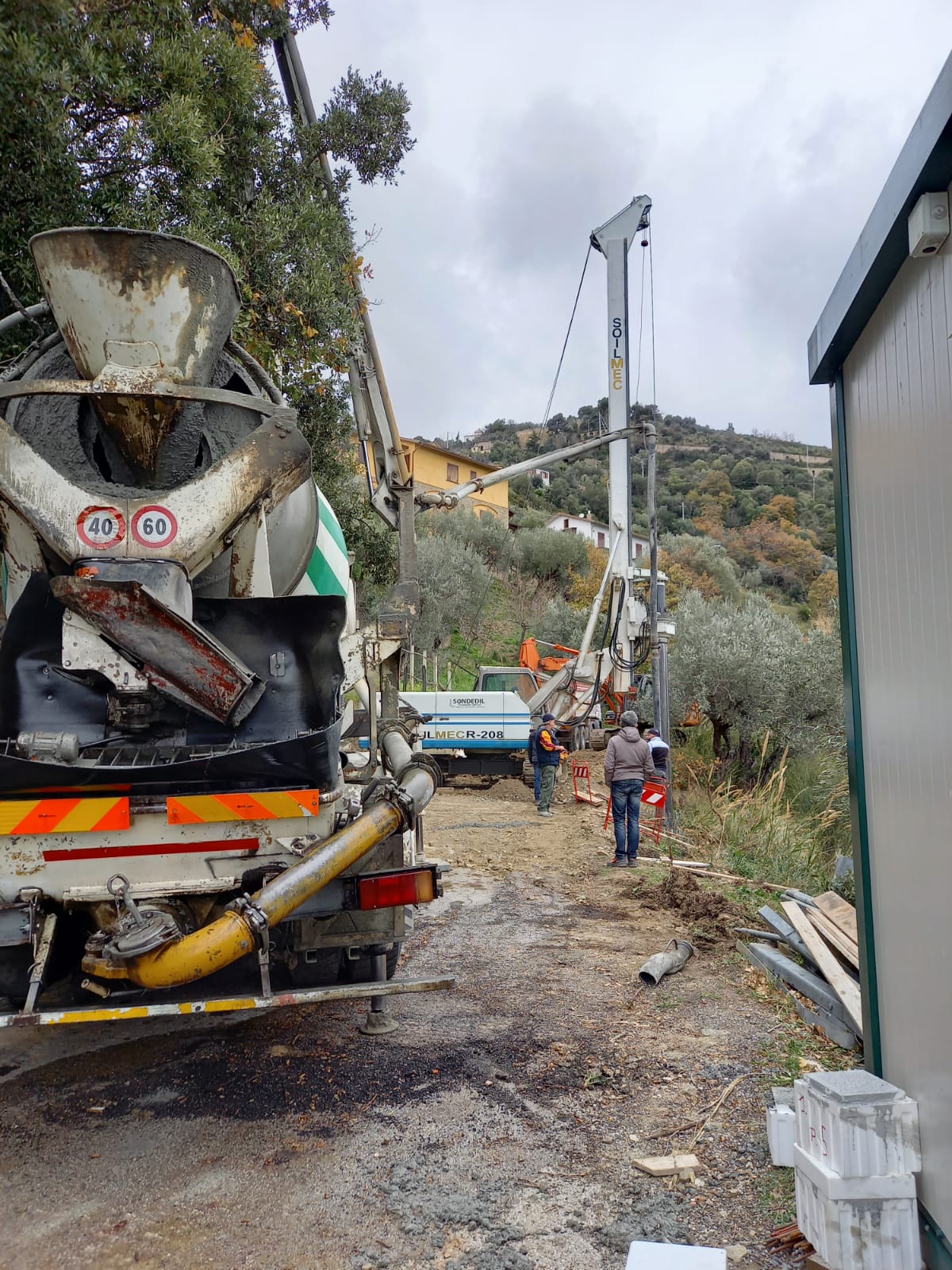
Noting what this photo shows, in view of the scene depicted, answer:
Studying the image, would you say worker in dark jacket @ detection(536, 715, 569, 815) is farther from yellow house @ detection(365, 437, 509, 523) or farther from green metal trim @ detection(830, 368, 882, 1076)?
yellow house @ detection(365, 437, 509, 523)

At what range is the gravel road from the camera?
9.79 ft

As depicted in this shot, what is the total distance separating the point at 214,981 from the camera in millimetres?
4086

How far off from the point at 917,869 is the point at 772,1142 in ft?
3.91

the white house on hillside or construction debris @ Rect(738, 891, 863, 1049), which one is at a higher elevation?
the white house on hillside

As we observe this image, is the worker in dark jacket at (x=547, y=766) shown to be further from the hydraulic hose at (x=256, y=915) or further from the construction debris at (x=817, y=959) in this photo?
the hydraulic hose at (x=256, y=915)

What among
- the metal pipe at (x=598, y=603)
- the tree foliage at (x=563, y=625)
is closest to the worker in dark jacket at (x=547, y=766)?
the metal pipe at (x=598, y=603)

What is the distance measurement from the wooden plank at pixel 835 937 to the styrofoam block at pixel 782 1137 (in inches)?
60.6

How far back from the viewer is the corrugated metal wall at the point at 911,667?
8.96ft

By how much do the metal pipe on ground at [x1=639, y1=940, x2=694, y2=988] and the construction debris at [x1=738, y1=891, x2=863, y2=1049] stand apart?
0.40 m

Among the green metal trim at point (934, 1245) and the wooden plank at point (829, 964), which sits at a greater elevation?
the wooden plank at point (829, 964)

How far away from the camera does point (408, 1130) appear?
372 centimetres

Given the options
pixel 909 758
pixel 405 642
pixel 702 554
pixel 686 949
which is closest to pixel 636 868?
pixel 686 949

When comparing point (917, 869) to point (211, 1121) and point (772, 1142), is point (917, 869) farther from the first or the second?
point (211, 1121)

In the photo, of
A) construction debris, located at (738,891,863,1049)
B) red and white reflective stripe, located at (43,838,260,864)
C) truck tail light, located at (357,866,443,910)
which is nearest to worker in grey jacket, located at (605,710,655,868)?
construction debris, located at (738,891,863,1049)
